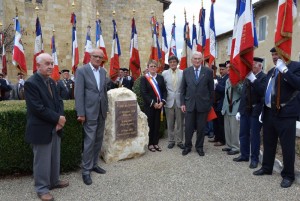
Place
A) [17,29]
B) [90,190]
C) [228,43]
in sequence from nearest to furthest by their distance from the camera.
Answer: [90,190] < [17,29] < [228,43]

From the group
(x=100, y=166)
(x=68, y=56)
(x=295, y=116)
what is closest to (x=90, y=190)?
(x=100, y=166)

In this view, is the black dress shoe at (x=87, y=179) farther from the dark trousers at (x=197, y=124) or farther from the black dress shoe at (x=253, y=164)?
the black dress shoe at (x=253, y=164)

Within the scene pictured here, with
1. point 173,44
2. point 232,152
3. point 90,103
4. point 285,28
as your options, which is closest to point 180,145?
A: point 232,152

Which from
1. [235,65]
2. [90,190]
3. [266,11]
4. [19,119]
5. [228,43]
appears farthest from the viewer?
[228,43]

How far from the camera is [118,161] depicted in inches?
214

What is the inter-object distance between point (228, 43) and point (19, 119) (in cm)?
2277

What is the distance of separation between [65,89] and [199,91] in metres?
4.98

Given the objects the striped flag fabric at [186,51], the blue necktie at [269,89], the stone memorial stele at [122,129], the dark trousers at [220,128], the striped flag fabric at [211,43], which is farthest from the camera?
the striped flag fabric at [186,51]

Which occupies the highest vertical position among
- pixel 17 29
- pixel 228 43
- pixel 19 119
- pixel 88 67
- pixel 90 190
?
pixel 228 43

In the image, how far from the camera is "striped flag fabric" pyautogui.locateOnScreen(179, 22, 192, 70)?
882cm

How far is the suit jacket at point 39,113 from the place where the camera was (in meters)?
3.60

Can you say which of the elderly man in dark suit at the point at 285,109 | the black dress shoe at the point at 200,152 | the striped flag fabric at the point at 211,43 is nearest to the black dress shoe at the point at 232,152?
the black dress shoe at the point at 200,152

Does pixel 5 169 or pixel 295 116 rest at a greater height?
pixel 295 116

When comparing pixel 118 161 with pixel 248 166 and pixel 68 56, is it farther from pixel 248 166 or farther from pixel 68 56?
pixel 68 56
